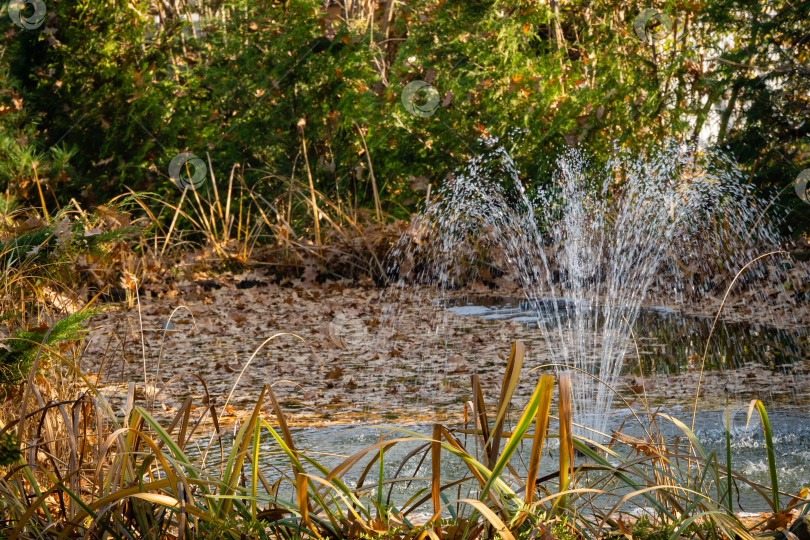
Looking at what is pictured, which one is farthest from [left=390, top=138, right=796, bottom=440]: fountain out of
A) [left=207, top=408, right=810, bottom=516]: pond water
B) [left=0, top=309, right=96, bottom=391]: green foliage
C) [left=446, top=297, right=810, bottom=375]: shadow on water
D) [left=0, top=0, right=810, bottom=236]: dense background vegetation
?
[left=0, top=309, right=96, bottom=391]: green foliage

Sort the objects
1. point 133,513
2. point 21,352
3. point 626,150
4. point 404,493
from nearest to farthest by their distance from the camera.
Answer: point 133,513, point 21,352, point 404,493, point 626,150

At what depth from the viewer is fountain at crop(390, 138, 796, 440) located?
6094mm

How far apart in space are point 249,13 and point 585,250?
5.19 metres

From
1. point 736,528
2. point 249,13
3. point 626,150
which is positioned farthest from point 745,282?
point 249,13

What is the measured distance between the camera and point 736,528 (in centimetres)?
154

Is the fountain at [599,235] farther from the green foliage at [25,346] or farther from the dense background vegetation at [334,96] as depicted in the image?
the green foliage at [25,346]

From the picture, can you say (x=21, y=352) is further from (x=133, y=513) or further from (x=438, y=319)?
(x=438, y=319)

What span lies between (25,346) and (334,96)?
751 centimetres

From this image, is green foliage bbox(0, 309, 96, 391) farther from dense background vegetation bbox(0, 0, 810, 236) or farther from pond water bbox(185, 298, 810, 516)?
dense background vegetation bbox(0, 0, 810, 236)

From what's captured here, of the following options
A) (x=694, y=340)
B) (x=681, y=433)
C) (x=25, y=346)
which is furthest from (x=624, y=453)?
(x=694, y=340)

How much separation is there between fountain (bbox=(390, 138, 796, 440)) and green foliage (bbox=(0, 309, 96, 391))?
11.5 ft

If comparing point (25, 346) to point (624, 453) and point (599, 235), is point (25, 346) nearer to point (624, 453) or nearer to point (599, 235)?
point (624, 453)

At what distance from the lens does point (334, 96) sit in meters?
9.20

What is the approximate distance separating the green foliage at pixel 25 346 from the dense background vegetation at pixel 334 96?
5678mm
